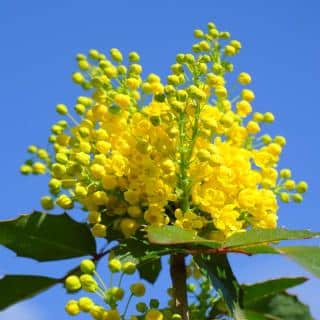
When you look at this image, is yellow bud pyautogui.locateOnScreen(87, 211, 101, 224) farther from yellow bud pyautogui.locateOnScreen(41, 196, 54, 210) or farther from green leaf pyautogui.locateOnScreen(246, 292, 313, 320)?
green leaf pyautogui.locateOnScreen(246, 292, 313, 320)

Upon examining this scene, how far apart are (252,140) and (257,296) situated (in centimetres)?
56

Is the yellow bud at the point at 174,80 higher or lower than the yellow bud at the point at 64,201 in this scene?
higher

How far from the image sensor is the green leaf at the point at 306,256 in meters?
2.04

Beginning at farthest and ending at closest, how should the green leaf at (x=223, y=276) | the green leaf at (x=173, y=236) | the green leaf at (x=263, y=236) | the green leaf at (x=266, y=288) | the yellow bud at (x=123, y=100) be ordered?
1. the green leaf at (x=266, y=288)
2. the yellow bud at (x=123, y=100)
3. the green leaf at (x=223, y=276)
4. the green leaf at (x=263, y=236)
5. the green leaf at (x=173, y=236)

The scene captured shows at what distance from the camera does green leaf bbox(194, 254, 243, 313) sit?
7.32ft

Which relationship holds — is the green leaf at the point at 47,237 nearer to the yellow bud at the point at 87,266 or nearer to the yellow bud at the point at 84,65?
the yellow bud at the point at 87,266

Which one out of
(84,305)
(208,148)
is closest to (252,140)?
(208,148)

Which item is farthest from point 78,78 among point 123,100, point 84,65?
point 123,100

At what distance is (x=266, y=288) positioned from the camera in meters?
2.51

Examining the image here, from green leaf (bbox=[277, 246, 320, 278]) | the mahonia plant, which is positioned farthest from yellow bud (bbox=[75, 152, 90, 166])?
green leaf (bbox=[277, 246, 320, 278])

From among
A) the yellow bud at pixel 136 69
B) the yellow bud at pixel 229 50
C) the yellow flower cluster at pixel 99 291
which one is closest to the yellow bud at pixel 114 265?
the yellow flower cluster at pixel 99 291

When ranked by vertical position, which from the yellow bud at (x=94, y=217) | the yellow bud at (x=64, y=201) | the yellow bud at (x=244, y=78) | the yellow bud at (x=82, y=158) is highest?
the yellow bud at (x=244, y=78)

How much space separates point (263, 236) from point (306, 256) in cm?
14

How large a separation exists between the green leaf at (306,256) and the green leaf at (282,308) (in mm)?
418
